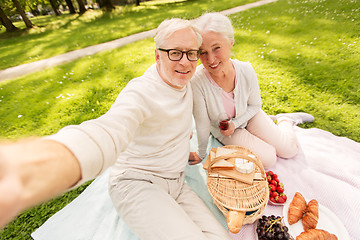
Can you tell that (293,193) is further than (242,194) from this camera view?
Yes

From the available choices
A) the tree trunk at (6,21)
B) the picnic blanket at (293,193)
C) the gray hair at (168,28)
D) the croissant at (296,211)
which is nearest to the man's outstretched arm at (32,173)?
the gray hair at (168,28)

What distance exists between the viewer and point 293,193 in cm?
226

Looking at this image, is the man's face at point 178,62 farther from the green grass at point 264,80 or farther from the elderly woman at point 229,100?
the green grass at point 264,80

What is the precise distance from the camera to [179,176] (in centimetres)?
207

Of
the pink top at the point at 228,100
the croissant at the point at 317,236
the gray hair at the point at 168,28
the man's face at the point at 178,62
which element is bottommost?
the croissant at the point at 317,236

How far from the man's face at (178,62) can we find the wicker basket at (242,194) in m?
0.92

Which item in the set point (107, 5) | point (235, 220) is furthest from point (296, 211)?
point (107, 5)

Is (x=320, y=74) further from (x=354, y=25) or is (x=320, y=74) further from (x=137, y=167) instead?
(x=137, y=167)

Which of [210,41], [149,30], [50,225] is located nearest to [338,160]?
[210,41]

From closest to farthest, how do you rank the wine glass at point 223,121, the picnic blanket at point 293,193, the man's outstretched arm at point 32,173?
the man's outstretched arm at point 32,173, the picnic blanket at point 293,193, the wine glass at point 223,121

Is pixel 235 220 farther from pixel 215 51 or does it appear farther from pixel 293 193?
pixel 215 51

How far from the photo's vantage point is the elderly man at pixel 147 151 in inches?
30.7

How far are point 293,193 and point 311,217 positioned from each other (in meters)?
0.48

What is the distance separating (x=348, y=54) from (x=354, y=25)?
230cm
